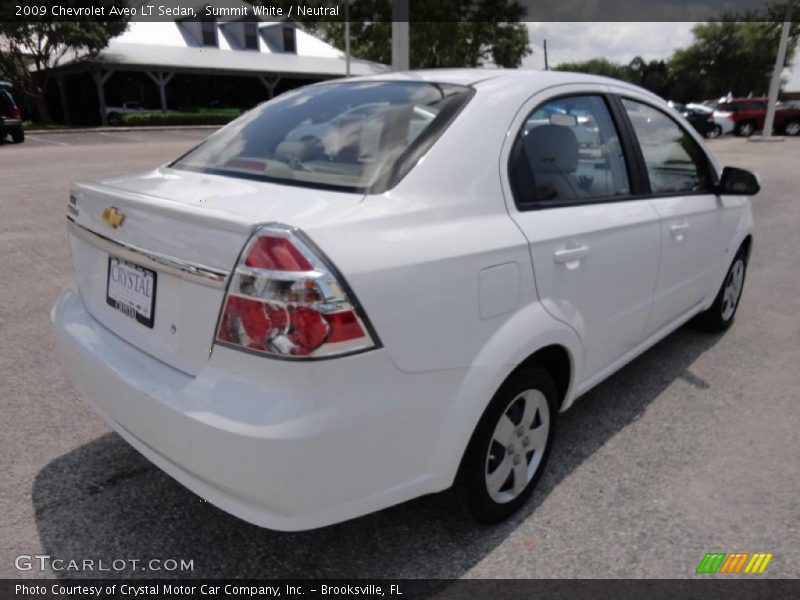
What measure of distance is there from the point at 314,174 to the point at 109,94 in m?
38.0

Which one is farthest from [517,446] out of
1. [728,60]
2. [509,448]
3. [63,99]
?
[728,60]

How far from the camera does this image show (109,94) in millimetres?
34938

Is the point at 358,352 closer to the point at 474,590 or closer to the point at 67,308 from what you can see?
the point at 474,590

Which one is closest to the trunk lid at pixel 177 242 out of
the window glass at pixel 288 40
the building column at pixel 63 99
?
the building column at pixel 63 99

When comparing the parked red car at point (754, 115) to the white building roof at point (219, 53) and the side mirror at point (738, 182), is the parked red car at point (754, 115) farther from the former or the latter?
the side mirror at point (738, 182)

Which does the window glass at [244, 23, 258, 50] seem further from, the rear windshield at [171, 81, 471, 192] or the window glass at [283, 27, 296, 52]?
the rear windshield at [171, 81, 471, 192]

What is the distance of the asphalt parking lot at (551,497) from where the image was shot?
226cm

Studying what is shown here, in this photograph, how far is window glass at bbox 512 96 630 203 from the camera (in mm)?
2432

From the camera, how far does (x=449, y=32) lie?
4184 cm

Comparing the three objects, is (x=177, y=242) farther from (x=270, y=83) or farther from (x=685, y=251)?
(x=270, y=83)

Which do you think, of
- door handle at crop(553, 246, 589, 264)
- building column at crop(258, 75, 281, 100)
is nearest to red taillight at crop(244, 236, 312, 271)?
door handle at crop(553, 246, 589, 264)

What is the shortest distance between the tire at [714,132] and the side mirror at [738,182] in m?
27.7

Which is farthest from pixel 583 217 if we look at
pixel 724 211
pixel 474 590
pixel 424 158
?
pixel 724 211

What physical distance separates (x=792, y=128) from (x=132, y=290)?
116ft
